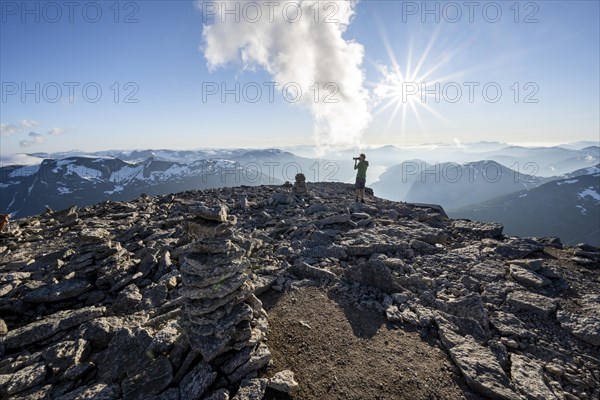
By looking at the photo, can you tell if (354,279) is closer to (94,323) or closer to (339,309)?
(339,309)

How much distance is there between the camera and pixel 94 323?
29.2 ft

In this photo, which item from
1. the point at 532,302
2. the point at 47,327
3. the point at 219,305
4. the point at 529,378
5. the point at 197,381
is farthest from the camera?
the point at 532,302

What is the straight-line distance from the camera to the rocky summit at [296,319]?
23.4 ft

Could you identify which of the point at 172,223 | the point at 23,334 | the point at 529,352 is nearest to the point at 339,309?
the point at 529,352

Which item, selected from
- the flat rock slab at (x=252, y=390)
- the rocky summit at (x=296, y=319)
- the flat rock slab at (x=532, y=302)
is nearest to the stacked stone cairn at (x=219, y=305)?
the rocky summit at (x=296, y=319)

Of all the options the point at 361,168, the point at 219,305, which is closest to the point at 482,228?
the point at 361,168

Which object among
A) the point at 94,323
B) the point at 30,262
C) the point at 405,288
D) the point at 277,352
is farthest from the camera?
the point at 30,262

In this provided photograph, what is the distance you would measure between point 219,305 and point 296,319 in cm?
299

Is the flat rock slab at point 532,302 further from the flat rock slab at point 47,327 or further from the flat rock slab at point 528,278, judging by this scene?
the flat rock slab at point 47,327

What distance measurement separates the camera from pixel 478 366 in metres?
7.55

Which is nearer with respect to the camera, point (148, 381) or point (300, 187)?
point (148, 381)

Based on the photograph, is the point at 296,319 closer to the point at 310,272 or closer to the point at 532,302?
the point at 310,272

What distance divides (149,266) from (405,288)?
1193cm

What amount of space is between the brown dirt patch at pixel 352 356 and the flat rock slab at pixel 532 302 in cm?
447
